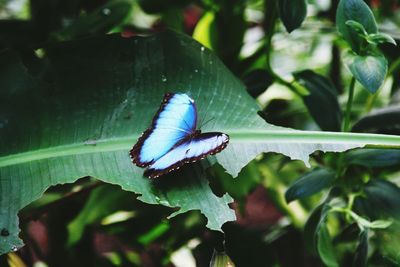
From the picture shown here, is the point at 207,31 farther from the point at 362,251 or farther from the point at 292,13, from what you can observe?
the point at 362,251

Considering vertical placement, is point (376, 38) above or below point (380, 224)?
above

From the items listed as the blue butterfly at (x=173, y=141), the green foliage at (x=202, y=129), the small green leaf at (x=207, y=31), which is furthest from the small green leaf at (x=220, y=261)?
the small green leaf at (x=207, y=31)

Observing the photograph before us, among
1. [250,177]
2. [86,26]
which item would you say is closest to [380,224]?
[250,177]

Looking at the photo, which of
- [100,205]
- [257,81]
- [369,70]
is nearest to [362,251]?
[369,70]

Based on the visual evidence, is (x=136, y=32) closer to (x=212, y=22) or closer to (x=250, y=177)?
(x=212, y=22)

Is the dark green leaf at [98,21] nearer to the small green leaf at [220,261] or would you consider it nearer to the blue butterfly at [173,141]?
the blue butterfly at [173,141]

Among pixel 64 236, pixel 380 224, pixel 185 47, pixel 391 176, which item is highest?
pixel 185 47

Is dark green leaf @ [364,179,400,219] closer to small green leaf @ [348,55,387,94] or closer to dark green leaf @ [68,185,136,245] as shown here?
small green leaf @ [348,55,387,94]
